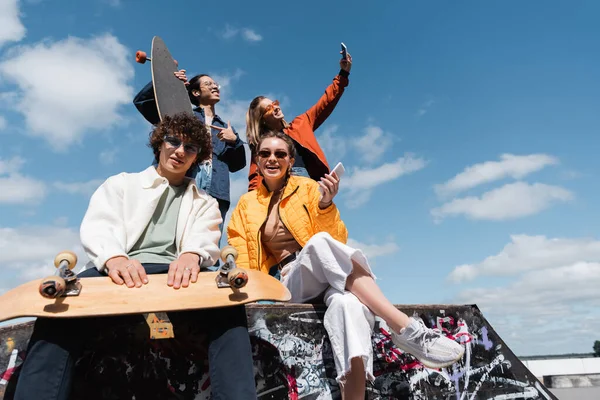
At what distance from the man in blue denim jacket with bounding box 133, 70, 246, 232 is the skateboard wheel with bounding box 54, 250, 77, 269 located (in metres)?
2.76

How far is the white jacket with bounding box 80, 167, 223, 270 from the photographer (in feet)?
8.36

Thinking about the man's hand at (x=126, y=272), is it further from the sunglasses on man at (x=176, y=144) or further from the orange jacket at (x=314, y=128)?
the orange jacket at (x=314, y=128)

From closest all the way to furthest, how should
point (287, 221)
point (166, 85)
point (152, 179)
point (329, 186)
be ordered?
1. point (152, 179)
2. point (329, 186)
3. point (287, 221)
4. point (166, 85)

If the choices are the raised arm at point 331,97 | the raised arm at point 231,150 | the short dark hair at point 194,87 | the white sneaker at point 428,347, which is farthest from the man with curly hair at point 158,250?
the raised arm at point 331,97

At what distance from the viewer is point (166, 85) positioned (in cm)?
570

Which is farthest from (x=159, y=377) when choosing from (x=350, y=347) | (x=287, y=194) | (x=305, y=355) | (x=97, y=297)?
(x=287, y=194)

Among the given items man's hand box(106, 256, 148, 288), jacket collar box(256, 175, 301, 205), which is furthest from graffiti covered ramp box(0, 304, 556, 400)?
jacket collar box(256, 175, 301, 205)

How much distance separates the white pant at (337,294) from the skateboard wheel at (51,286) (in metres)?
1.47

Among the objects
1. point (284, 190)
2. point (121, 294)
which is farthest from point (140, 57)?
point (121, 294)

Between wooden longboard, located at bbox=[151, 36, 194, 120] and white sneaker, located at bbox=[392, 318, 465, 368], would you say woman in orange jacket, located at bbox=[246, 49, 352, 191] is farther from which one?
white sneaker, located at bbox=[392, 318, 465, 368]

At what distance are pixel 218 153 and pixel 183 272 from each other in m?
3.31

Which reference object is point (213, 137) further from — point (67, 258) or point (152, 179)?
point (67, 258)

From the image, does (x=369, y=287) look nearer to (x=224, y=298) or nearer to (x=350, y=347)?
(x=350, y=347)

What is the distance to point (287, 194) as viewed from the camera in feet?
13.1
